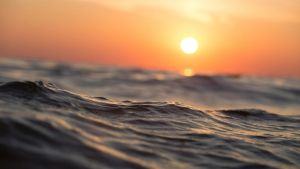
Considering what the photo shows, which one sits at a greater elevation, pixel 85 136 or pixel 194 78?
pixel 194 78

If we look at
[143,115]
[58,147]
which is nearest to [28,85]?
[143,115]

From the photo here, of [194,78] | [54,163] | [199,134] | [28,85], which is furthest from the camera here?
[194,78]

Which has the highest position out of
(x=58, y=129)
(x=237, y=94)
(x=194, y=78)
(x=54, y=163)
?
(x=194, y=78)

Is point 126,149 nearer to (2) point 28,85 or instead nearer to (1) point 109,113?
(1) point 109,113

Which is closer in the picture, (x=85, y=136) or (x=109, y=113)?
(x=85, y=136)

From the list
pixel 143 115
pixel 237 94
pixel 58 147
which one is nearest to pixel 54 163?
pixel 58 147

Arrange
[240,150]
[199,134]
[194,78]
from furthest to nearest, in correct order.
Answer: [194,78]
[199,134]
[240,150]
